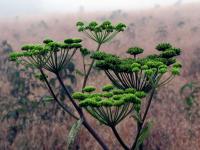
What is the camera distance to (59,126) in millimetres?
8633

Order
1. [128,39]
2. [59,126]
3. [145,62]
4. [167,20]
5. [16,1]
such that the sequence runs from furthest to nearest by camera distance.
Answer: [16,1] < [167,20] < [128,39] < [59,126] < [145,62]

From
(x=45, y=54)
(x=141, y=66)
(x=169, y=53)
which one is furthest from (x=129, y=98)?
(x=45, y=54)

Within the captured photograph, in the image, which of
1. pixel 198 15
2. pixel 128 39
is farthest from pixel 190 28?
pixel 198 15

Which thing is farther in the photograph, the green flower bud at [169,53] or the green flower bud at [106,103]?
the green flower bud at [169,53]

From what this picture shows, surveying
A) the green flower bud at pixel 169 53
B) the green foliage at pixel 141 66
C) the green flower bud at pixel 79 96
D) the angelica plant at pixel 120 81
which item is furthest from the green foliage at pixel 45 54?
the green flower bud at pixel 169 53

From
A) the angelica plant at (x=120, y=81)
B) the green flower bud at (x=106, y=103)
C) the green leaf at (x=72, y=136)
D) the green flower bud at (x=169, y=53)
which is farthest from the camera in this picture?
the green flower bud at (x=169, y=53)

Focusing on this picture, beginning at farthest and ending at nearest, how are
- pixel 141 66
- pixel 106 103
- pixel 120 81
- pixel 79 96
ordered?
1. pixel 120 81
2. pixel 141 66
3. pixel 79 96
4. pixel 106 103

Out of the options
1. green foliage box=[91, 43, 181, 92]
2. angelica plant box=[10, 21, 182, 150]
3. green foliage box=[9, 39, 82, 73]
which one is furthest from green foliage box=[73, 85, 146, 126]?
green foliage box=[9, 39, 82, 73]

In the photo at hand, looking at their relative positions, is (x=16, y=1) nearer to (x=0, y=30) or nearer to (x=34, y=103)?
(x=0, y=30)

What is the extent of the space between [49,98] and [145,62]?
4.75 feet

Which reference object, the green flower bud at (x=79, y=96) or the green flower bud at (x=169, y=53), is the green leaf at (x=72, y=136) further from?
the green flower bud at (x=169, y=53)

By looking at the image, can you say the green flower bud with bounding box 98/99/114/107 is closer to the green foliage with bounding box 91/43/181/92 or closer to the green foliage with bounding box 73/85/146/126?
the green foliage with bounding box 73/85/146/126

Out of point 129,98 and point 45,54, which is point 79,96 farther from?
point 45,54

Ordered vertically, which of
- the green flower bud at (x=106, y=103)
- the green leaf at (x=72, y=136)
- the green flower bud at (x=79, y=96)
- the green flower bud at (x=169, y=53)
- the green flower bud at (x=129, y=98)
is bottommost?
the green leaf at (x=72, y=136)
